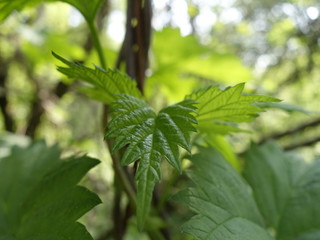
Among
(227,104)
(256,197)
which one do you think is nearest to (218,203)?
(227,104)

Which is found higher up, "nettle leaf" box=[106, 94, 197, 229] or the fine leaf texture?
the fine leaf texture

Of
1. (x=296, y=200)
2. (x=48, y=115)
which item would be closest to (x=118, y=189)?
(x=296, y=200)

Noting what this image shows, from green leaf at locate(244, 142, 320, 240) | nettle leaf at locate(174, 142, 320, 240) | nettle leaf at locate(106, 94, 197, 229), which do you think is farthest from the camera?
green leaf at locate(244, 142, 320, 240)

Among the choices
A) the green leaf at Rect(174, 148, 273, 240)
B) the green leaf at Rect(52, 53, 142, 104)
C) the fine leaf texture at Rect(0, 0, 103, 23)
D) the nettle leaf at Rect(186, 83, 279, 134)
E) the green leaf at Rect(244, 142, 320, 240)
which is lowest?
the green leaf at Rect(244, 142, 320, 240)

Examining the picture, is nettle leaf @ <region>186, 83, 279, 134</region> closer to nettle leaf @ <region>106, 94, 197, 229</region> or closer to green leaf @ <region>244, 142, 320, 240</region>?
nettle leaf @ <region>106, 94, 197, 229</region>

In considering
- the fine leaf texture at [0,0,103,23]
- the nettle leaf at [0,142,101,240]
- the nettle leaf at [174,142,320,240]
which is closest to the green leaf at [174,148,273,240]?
the nettle leaf at [174,142,320,240]

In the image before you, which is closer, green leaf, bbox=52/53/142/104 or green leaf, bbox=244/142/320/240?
green leaf, bbox=52/53/142/104

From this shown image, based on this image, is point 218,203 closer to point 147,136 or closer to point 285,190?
point 147,136

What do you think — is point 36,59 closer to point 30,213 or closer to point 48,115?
point 48,115
